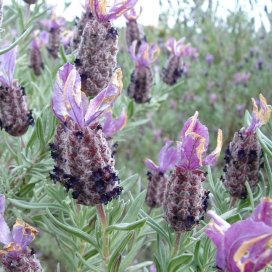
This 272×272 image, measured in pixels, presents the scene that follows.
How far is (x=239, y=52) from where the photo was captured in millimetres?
4562

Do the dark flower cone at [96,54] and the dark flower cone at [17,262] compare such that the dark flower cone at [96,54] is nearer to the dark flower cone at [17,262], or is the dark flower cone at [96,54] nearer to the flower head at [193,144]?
the flower head at [193,144]

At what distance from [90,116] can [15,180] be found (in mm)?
589

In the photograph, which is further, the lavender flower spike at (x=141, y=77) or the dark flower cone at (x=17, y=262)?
the lavender flower spike at (x=141, y=77)

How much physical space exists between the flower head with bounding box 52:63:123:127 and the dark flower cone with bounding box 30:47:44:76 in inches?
51.5

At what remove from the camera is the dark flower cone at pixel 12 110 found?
4.33 feet

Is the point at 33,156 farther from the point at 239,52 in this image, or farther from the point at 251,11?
the point at 239,52

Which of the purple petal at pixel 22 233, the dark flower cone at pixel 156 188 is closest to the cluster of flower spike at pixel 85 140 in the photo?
the purple petal at pixel 22 233

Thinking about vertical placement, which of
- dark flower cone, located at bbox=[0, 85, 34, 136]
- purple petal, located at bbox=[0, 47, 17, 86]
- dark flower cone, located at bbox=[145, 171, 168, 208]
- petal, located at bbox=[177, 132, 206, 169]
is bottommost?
dark flower cone, located at bbox=[145, 171, 168, 208]

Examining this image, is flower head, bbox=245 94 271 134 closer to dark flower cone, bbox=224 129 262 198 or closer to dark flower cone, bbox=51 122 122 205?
dark flower cone, bbox=224 129 262 198

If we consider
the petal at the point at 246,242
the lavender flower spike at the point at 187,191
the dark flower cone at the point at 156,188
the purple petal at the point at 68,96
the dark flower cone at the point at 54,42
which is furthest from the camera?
the dark flower cone at the point at 54,42

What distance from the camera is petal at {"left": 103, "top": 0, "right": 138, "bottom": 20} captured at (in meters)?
1.15

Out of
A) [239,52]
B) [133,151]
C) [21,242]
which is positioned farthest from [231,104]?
[21,242]

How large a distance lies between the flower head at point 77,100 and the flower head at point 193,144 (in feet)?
0.50

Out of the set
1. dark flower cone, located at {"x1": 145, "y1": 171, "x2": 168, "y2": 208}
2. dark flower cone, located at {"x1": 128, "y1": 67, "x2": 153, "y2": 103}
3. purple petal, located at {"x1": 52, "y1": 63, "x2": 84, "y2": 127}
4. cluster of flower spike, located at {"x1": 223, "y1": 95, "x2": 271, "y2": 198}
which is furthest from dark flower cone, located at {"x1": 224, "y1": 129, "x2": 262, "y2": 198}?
dark flower cone, located at {"x1": 128, "y1": 67, "x2": 153, "y2": 103}
